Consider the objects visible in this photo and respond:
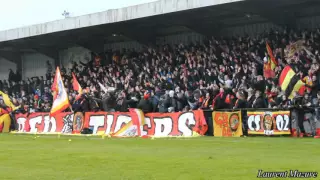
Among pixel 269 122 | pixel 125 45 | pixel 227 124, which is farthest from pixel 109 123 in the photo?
pixel 125 45

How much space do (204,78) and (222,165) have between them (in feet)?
56.1

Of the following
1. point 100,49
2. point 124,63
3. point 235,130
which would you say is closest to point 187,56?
point 124,63

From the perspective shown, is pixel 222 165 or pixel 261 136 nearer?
pixel 222 165

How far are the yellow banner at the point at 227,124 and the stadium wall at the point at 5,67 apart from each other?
29967 millimetres

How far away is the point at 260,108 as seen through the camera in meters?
23.2

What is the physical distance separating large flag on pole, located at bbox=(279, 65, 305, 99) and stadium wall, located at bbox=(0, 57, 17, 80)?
106 ft

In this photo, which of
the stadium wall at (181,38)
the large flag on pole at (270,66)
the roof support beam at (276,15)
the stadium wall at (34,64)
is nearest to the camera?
the large flag on pole at (270,66)

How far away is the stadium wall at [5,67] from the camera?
51122mm

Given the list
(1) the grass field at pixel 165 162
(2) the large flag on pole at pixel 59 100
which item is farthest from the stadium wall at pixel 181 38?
(1) the grass field at pixel 165 162

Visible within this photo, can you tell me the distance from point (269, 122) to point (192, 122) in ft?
11.6

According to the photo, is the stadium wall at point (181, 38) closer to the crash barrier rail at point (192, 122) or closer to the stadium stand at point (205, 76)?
the stadium stand at point (205, 76)

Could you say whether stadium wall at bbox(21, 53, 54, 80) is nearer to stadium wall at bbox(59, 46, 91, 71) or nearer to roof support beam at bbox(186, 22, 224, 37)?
stadium wall at bbox(59, 46, 91, 71)

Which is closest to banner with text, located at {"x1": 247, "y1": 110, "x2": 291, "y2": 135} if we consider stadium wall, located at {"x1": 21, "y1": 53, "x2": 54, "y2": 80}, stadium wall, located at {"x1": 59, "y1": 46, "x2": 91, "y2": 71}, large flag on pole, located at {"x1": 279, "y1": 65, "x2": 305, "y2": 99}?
large flag on pole, located at {"x1": 279, "y1": 65, "x2": 305, "y2": 99}

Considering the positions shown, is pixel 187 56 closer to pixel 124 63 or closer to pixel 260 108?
pixel 124 63
